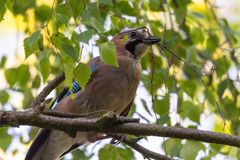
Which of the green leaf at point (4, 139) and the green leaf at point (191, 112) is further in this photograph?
the green leaf at point (4, 139)

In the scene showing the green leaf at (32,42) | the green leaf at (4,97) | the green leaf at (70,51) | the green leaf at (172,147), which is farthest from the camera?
the green leaf at (4,97)

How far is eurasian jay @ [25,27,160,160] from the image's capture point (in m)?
4.77

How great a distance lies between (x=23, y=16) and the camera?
5.70m

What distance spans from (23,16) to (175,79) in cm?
169

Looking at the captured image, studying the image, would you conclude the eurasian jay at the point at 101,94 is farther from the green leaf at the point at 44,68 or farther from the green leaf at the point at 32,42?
the green leaf at the point at 32,42

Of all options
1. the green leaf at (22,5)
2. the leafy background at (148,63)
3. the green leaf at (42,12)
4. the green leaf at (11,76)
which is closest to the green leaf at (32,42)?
the leafy background at (148,63)

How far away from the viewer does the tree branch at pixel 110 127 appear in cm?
331

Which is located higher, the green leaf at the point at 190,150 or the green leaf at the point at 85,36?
the green leaf at the point at 85,36

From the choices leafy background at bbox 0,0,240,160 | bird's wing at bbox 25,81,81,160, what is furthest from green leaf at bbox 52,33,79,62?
bird's wing at bbox 25,81,81,160

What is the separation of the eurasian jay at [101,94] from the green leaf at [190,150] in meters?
0.79

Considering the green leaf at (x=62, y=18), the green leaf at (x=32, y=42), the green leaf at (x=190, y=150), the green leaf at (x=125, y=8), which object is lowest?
the green leaf at (x=190, y=150)

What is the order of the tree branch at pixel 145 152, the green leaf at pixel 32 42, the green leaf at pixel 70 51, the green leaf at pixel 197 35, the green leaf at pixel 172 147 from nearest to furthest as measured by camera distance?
1. the green leaf at pixel 70 51
2. the green leaf at pixel 32 42
3. the tree branch at pixel 145 152
4. the green leaf at pixel 172 147
5. the green leaf at pixel 197 35

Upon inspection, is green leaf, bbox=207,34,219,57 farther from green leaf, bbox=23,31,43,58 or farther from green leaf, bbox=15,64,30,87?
green leaf, bbox=23,31,43,58

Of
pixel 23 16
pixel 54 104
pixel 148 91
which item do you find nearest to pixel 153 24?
pixel 148 91
